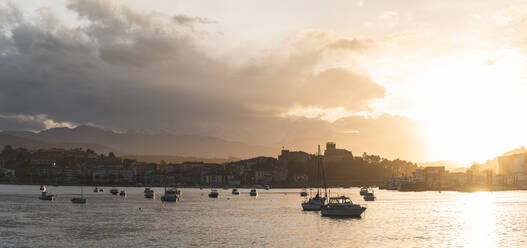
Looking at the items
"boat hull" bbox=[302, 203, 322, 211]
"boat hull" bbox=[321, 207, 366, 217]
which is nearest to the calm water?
"boat hull" bbox=[321, 207, 366, 217]

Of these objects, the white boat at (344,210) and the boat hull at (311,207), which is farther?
the boat hull at (311,207)

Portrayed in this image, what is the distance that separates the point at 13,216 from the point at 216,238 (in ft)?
178

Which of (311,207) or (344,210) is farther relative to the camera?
(311,207)

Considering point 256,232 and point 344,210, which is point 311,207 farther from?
point 256,232

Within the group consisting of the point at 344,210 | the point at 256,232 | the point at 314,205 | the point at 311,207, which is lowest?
the point at 256,232

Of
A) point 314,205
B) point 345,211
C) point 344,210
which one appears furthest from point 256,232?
point 314,205

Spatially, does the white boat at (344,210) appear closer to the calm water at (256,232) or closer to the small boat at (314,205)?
the calm water at (256,232)

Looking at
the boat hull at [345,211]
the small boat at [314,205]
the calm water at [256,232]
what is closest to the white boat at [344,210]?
the boat hull at [345,211]

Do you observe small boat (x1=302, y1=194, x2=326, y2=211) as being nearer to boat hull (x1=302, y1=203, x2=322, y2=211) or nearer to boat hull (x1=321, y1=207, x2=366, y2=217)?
boat hull (x1=302, y1=203, x2=322, y2=211)

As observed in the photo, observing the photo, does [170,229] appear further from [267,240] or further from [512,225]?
[512,225]

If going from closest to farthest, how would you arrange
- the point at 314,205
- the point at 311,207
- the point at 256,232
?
the point at 256,232, the point at 311,207, the point at 314,205

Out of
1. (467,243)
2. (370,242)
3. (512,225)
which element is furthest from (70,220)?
(512,225)

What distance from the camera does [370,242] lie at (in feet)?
224

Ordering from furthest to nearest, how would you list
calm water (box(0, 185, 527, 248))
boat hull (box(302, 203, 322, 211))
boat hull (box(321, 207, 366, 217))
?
boat hull (box(302, 203, 322, 211)) < boat hull (box(321, 207, 366, 217)) < calm water (box(0, 185, 527, 248))
